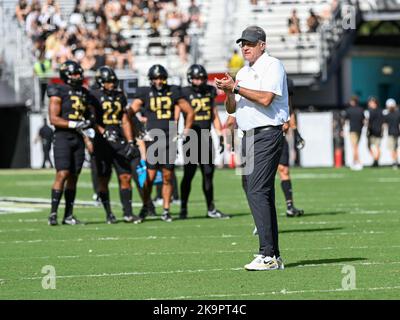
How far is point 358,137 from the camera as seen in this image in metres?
31.9

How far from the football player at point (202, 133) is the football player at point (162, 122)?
0.25 m

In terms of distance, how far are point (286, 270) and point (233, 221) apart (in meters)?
5.50

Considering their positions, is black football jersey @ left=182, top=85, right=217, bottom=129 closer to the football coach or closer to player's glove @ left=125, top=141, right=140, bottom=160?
player's glove @ left=125, top=141, right=140, bottom=160

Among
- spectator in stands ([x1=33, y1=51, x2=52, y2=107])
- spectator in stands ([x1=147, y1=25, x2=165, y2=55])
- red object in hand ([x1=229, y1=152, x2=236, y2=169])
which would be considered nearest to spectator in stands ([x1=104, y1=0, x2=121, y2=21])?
spectator in stands ([x1=147, y1=25, x2=165, y2=55])

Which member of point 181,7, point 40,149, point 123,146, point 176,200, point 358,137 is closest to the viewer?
point 123,146

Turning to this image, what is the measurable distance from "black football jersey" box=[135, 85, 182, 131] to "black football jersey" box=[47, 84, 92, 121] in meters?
1.05

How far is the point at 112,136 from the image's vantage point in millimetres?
15305

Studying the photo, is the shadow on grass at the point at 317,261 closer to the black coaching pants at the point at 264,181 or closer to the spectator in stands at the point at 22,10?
the black coaching pants at the point at 264,181

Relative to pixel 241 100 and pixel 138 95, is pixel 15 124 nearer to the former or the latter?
pixel 138 95

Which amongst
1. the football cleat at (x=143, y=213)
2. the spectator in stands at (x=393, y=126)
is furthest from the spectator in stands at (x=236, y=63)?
the football cleat at (x=143, y=213)

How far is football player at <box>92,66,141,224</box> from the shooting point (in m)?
15.3

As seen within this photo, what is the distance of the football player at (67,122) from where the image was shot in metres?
14.8

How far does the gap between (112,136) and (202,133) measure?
4.56ft

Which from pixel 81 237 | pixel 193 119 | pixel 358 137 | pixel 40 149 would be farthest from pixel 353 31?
pixel 81 237
